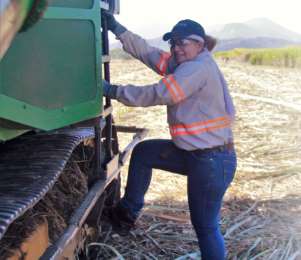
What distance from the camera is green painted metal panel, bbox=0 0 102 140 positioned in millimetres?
2446

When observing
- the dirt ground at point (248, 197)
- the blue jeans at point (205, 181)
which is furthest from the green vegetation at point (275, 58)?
the blue jeans at point (205, 181)

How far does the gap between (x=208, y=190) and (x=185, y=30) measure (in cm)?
107

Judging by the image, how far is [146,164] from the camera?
433 cm

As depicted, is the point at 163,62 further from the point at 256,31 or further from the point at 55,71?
the point at 256,31

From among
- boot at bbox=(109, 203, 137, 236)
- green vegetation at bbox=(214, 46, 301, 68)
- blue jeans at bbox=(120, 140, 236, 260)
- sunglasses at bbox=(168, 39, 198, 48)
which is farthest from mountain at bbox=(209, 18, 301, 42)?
sunglasses at bbox=(168, 39, 198, 48)

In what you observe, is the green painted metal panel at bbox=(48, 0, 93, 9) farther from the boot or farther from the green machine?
the boot

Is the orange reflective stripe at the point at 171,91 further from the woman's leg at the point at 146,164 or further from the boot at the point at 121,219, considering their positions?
the boot at the point at 121,219

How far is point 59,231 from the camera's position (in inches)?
127

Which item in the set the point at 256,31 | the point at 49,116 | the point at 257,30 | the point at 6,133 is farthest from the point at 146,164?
the point at 257,30

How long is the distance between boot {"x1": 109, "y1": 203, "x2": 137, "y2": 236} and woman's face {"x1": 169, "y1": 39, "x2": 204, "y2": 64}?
52.6 inches

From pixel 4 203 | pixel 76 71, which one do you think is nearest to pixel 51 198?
pixel 76 71

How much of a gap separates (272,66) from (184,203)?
1173 cm

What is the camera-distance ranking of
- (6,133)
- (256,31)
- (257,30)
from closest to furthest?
(6,133) → (256,31) → (257,30)

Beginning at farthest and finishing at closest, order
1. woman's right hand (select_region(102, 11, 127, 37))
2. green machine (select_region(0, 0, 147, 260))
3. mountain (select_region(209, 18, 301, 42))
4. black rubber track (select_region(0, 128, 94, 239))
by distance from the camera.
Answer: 1. mountain (select_region(209, 18, 301, 42))
2. woman's right hand (select_region(102, 11, 127, 37))
3. green machine (select_region(0, 0, 147, 260))
4. black rubber track (select_region(0, 128, 94, 239))
